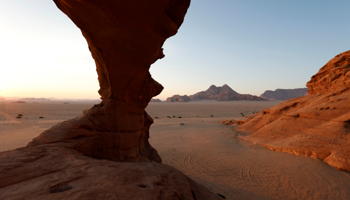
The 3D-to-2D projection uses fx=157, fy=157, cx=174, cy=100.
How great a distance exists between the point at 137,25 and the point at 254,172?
9.57 meters

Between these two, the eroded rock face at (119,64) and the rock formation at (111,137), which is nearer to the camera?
the rock formation at (111,137)

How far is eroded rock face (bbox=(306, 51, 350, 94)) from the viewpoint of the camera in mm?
14625

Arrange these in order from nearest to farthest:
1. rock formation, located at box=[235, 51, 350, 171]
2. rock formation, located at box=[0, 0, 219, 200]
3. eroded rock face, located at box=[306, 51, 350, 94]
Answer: rock formation, located at box=[0, 0, 219, 200] → rock formation, located at box=[235, 51, 350, 171] → eroded rock face, located at box=[306, 51, 350, 94]

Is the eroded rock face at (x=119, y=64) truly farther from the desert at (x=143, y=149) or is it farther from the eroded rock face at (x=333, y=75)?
the eroded rock face at (x=333, y=75)

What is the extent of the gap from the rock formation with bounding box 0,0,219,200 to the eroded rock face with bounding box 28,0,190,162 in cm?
2

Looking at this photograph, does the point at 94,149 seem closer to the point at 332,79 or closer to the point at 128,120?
the point at 128,120

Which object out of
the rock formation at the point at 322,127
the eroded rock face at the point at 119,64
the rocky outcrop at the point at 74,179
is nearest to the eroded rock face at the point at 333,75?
the rock formation at the point at 322,127

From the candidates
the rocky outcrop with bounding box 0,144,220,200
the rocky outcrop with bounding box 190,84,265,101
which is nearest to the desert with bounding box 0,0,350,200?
the rocky outcrop with bounding box 0,144,220,200

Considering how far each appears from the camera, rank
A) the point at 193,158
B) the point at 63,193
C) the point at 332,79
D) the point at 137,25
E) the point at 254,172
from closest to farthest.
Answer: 1. the point at 63,193
2. the point at 137,25
3. the point at 254,172
4. the point at 193,158
5. the point at 332,79

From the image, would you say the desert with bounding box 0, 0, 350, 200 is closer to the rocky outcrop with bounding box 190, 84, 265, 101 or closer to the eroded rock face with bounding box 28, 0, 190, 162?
the eroded rock face with bounding box 28, 0, 190, 162

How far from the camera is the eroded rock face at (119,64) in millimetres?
4164

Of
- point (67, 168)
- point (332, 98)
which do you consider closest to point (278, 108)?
point (332, 98)

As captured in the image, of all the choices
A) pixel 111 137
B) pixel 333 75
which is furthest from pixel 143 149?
pixel 333 75

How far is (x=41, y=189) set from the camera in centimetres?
274
